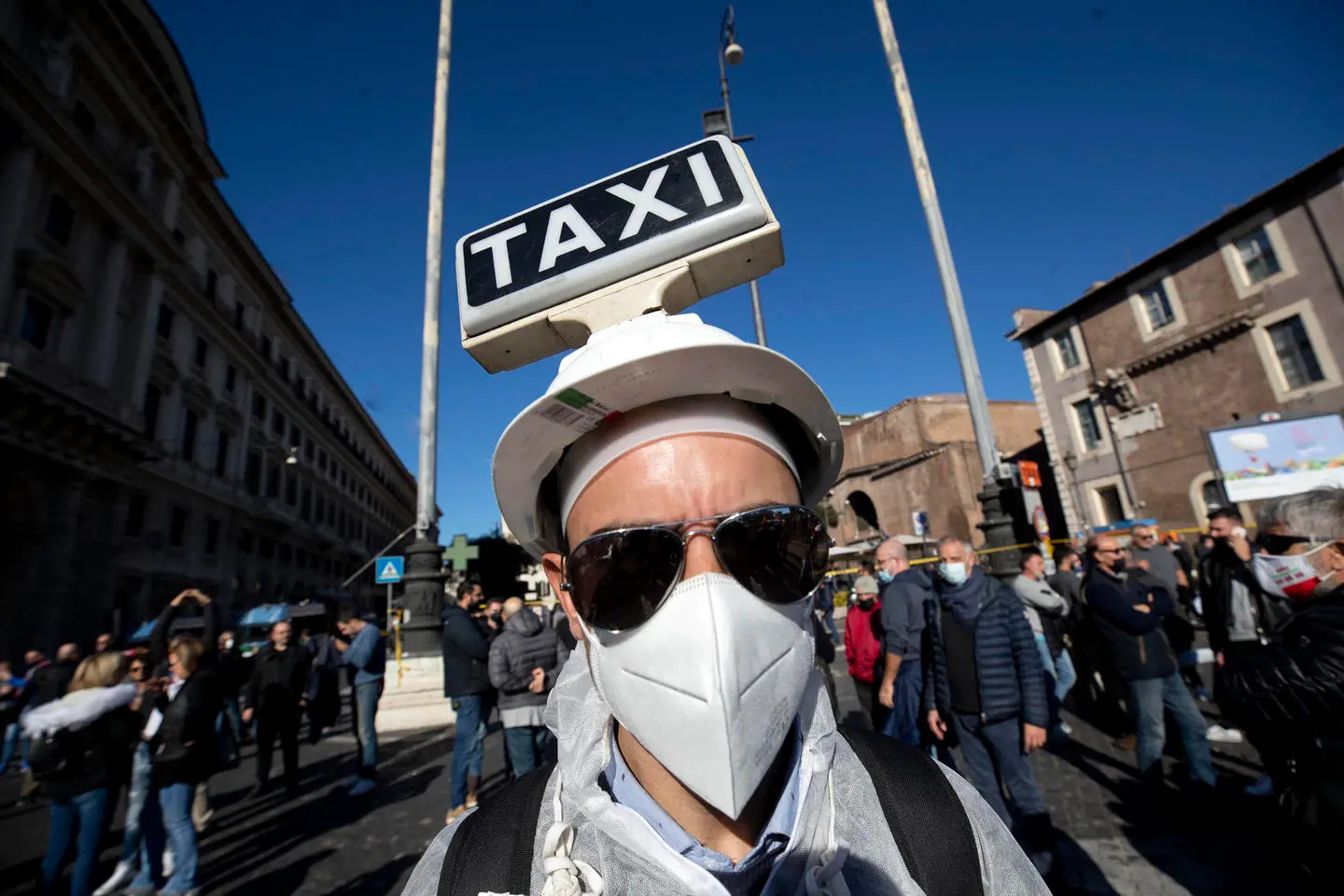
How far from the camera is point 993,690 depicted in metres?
3.80

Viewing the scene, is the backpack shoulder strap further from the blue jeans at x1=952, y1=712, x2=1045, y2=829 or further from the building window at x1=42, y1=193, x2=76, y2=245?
the building window at x1=42, y1=193, x2=76, y2=245

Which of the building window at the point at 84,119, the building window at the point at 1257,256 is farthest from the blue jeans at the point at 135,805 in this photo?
the building window at the point at 1257,256

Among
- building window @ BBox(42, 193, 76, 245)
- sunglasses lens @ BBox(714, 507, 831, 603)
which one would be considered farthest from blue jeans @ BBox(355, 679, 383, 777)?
building window @ BBox(42, 193, 76, 245)

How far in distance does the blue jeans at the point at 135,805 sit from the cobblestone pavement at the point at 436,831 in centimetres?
54

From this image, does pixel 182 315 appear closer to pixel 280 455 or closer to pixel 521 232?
pixel 280 455

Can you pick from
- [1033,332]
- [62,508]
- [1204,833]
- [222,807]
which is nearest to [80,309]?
[62,508]

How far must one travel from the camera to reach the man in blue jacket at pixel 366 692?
6316mm

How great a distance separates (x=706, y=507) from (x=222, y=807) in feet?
25.7

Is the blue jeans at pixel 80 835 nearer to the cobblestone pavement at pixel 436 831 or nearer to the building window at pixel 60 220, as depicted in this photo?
the cobblestone pavement at pixel 436 831

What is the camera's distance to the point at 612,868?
996mm

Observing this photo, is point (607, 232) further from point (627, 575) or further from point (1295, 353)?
point (1295, 353)

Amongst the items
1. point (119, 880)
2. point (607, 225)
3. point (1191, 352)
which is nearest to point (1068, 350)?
point (1191, 352)

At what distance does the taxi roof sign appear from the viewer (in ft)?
→ 4.35

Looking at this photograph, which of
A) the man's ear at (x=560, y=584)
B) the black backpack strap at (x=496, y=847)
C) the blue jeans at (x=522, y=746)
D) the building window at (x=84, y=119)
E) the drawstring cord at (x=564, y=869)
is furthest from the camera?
the building window at (x=84, y=119)
